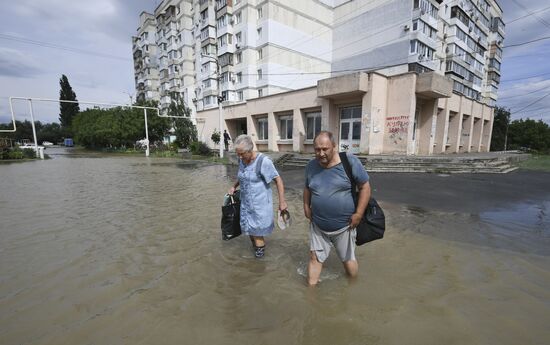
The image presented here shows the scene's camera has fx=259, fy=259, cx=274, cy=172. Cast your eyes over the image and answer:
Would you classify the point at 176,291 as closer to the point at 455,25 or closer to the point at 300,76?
the point at 300,76

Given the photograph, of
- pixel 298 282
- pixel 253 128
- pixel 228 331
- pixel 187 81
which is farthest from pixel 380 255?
pixel 187 81

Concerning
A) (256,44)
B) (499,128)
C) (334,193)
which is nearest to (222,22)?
(256,44)

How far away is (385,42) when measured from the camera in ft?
94.2

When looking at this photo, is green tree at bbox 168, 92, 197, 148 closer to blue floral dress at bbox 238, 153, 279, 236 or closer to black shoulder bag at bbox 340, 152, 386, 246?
blue floral dress at bbox 238, 153, 279, 236

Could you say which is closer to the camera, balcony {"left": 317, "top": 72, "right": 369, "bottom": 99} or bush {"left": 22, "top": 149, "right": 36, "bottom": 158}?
balcony {"left": 317, "top": 72, "right": 369, "bottom": 99}

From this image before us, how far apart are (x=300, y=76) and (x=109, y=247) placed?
33.1 meters

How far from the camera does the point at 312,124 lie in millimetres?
20375

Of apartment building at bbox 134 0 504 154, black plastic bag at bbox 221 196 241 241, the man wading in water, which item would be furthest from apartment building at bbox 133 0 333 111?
the man wading in water

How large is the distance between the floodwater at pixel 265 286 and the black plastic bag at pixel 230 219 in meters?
0.39

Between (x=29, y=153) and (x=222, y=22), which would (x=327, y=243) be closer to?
(x=29, y=153)

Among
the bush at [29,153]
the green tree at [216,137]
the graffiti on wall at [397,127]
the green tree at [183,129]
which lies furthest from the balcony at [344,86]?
the bush at [29,153]

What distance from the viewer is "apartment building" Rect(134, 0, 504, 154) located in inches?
698

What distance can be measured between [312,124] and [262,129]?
616 cm

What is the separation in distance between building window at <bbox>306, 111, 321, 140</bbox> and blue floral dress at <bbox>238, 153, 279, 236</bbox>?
55.7 feet
